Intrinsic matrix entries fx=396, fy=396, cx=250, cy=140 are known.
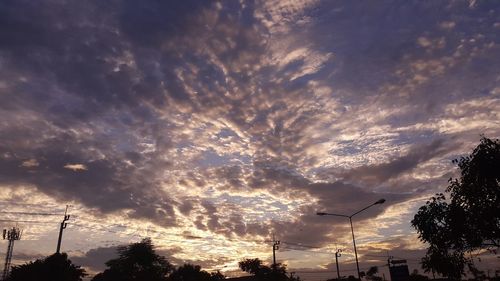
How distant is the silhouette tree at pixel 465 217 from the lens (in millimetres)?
23828

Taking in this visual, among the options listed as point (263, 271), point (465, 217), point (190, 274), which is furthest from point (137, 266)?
point (465, 217)

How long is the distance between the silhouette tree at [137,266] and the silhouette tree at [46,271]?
2628cm

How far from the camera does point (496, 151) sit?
2350cm

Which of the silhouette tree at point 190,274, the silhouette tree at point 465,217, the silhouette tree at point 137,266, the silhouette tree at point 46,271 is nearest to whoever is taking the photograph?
the silhouette tree at point 465,217

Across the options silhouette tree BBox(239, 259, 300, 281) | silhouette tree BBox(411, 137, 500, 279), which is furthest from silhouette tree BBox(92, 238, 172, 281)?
silhouette tree BBox(411, 137, 500, 279)

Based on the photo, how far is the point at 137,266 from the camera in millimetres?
84625

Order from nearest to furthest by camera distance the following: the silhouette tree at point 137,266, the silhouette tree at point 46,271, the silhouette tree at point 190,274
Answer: the silhouette tree at point 46,271 < the silhouette tree at point 137,266 < the silhouette tree at point 190,274

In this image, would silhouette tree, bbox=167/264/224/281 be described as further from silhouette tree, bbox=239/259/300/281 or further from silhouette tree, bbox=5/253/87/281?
silhouette tree, bbox=5/253/87/281

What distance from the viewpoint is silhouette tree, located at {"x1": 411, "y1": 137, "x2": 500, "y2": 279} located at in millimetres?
23828

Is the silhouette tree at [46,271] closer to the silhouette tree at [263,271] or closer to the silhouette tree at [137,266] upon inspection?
the silhouette tree at [137,266]

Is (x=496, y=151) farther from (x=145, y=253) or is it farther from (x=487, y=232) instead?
(x=145, y=253)

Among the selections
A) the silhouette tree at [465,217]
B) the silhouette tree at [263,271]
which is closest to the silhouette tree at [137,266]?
the silhouette tree at [263,271]

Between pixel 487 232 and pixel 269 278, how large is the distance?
74.1 m

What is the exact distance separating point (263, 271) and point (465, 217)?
8144 centimetres
